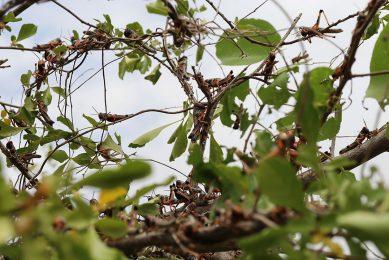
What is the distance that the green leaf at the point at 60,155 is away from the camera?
1503 mm

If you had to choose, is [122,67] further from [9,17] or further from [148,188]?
[148,188]

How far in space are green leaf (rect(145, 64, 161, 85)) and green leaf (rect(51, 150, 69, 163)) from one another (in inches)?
13.0

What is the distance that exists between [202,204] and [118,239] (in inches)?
25.9

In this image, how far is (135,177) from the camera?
→ 50 cm

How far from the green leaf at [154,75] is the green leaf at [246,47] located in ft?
1.74

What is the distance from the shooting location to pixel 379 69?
80 centimetres

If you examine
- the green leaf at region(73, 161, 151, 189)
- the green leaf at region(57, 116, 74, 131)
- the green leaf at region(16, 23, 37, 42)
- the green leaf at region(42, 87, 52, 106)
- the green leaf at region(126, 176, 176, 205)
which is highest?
the green leaf at region(16, 23, 37, 42)

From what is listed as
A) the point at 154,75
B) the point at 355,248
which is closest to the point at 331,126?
the point at 355,248

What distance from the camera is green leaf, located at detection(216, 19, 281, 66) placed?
3.14 feet

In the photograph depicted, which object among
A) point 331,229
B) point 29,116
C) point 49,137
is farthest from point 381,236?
point 29,116

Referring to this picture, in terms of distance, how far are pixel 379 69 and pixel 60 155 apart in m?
0.99

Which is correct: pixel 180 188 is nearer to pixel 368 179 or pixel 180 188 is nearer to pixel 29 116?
pixel 29 116

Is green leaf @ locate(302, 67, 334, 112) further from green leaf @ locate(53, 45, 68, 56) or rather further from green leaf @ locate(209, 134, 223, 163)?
green leaf @ locate(53, 45, 68, 56)

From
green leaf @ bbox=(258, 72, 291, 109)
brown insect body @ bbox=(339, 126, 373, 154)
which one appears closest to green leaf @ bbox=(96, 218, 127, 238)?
green leaf @ bbox=(258, 72, 291, 109)
